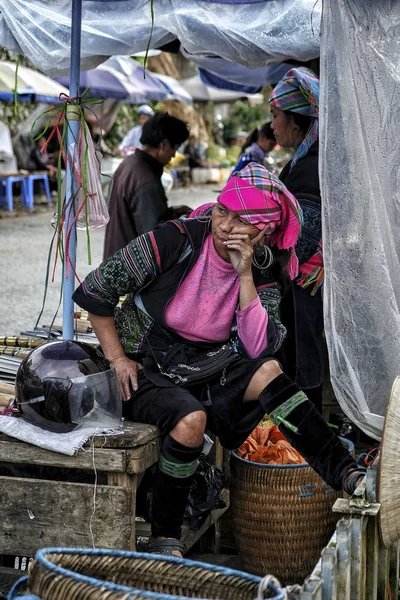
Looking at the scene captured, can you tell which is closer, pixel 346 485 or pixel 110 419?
pixel 346 485

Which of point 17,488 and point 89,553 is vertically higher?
point 89,553

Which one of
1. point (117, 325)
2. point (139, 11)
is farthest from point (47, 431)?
point (139, 11)

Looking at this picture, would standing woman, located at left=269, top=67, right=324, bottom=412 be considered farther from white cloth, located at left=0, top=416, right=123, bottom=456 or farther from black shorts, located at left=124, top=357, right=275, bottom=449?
white cloth, located at left=0, top=416, right=123, bottom=456

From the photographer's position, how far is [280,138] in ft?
15.0

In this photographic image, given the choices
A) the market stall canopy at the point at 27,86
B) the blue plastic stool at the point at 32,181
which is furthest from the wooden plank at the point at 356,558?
the blue plastic stool at the point at 32,181

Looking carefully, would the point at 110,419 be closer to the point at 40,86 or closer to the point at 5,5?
the point at 5,5

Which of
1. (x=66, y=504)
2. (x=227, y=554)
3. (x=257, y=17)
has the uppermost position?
(x=257, y=17)

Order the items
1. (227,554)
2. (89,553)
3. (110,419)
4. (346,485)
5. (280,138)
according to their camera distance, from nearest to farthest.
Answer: (89,553)
(346,485)
(110,419)
(227,554)
(280,138)

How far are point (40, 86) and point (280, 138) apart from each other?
11.2 meters

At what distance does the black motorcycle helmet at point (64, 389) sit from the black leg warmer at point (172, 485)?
288 millimetres

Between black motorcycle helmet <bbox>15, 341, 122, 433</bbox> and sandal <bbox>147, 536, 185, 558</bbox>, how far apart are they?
0.49m

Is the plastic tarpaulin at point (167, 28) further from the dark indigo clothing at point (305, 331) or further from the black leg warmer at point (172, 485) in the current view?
the black leg warmer at point (172, 485)

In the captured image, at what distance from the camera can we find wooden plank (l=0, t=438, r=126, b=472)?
10.3ft

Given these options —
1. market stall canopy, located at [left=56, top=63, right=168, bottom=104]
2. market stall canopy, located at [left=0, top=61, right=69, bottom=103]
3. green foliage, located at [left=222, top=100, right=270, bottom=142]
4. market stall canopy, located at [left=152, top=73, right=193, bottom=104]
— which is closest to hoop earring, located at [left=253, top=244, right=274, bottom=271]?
market stall canopy, located at [left=56, top=63, right=168, bottom=104]
